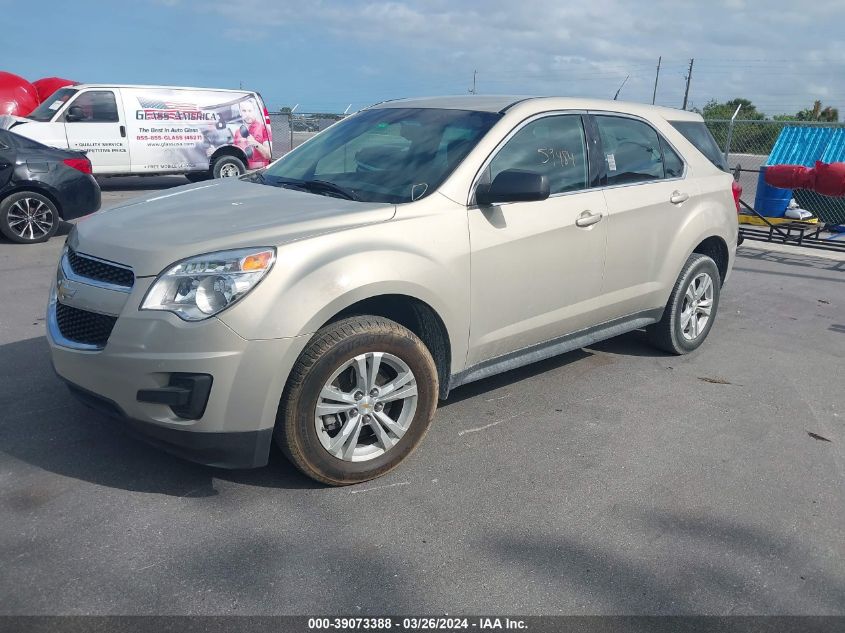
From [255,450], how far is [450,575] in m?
0.97

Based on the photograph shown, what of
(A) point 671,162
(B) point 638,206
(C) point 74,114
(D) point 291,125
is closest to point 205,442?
(B) point 638,206

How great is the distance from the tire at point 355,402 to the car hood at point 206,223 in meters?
0.48

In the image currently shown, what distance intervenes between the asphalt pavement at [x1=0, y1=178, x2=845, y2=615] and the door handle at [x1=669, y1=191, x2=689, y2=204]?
4.11 feet

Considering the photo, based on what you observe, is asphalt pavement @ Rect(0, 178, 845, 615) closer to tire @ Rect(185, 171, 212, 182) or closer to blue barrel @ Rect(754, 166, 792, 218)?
blue barrel @ Rect(754, 166, 792, 218)

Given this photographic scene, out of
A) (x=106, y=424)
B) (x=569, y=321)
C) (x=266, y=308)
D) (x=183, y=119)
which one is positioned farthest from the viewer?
(x=183, y=119)

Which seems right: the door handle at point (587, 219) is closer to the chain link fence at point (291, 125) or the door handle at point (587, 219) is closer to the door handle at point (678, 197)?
the door handle at point (678, 197)

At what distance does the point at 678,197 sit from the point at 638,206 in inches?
20.3

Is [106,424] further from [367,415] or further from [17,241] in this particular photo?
[17,241]

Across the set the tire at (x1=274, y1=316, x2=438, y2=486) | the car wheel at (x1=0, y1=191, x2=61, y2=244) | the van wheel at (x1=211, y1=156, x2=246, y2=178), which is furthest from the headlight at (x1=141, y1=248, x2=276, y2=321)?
the van wheel at (x1=211, y1=156, x2=246, y2=178)

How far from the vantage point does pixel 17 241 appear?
356 inches

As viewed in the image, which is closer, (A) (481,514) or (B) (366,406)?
(A) (481,514)

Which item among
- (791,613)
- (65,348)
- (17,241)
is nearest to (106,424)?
(65,348)

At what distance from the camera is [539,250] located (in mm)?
4082

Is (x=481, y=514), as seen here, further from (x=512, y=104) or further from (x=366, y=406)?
(x=512, y=104)
